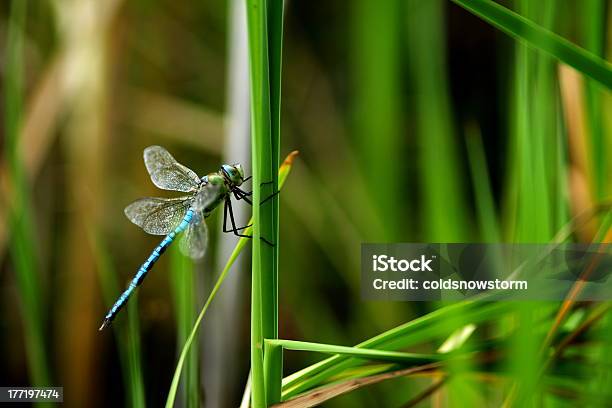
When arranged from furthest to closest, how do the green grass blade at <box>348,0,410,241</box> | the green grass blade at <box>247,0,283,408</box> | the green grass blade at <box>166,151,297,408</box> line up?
the green grass blade at <box>348,0,410,241</box> < the green grass blade at <box>166,151,297,408</box> < the green grass blade at <box>247,0,283,408</box>

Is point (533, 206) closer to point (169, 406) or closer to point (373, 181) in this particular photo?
point (169, 406)

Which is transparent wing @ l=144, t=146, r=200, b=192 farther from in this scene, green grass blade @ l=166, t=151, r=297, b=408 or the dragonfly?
green grass blade @ l=166, t=151, r=297, b=408

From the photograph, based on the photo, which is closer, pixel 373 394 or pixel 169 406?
pixel 169 406

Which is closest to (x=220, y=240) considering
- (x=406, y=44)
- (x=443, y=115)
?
(x=443, y=115)

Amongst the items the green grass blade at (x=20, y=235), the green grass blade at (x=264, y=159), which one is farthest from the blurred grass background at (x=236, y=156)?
the green grass blade at (x=264, y=159)
